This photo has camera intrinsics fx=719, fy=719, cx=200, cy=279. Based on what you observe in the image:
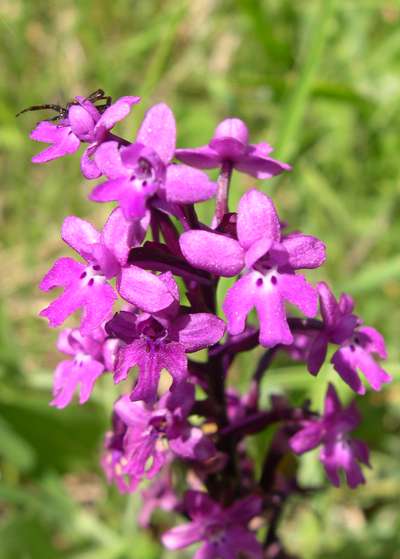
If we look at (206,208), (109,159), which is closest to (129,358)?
(109,159)

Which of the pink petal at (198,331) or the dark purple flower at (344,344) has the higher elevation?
the pink petal at (198,331)

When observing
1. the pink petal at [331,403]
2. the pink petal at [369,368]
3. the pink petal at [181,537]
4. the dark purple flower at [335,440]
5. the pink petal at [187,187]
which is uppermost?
the pink petal at [187,187]

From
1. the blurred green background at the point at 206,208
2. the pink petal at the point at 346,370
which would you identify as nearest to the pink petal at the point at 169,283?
the pink petal at the point at 346,370

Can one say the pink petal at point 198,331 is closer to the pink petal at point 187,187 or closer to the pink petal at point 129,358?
the pink petal at point 129,358

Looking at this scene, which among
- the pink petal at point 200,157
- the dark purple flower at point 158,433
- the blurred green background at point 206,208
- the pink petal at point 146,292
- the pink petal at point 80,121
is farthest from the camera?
the blurred green background at point 206,208

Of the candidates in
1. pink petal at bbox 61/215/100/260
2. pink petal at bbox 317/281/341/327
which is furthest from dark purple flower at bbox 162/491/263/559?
pink petal at bbox 61/215/100/260

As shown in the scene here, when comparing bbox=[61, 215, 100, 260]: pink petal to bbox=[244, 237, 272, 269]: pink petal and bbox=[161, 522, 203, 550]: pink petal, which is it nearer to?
bbox=[244, 237, 272, 269]: pink petal
